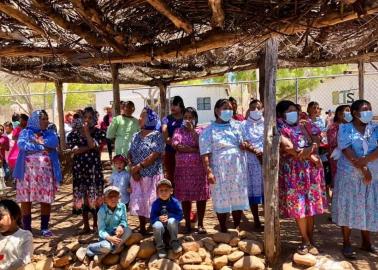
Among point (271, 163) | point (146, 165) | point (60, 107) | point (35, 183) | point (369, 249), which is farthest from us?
point (60, 107)

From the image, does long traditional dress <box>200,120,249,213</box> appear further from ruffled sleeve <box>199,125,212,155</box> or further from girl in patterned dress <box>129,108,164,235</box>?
girl in patterned dress <box>129,108,164,235</box>

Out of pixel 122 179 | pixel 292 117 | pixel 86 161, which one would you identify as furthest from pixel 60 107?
pixel 292 117

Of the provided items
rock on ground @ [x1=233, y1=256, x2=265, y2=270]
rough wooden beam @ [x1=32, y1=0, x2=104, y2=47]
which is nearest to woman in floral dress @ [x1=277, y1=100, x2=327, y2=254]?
rock on ground @ [x1=233, y1=256, x2=265, y2=270]

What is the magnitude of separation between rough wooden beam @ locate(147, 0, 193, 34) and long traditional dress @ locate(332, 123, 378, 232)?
1.96 m

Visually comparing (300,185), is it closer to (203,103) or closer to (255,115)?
(255,115)

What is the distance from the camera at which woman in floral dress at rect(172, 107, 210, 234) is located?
18.4 feet

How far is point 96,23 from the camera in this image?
4.55 metres

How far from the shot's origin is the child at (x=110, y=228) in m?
5.07

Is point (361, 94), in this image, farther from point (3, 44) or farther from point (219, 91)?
point (219, 91)

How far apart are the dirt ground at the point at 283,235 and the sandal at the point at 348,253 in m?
0.05

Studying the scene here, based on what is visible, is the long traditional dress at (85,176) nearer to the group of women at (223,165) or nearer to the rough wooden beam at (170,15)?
the group of women at (223,165)

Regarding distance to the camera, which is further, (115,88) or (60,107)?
(60,107)

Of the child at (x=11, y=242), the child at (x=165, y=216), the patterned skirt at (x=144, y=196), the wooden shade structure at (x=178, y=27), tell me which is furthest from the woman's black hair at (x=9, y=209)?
the patterned skirt at (x=144, y=196)

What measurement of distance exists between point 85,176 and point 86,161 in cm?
19
